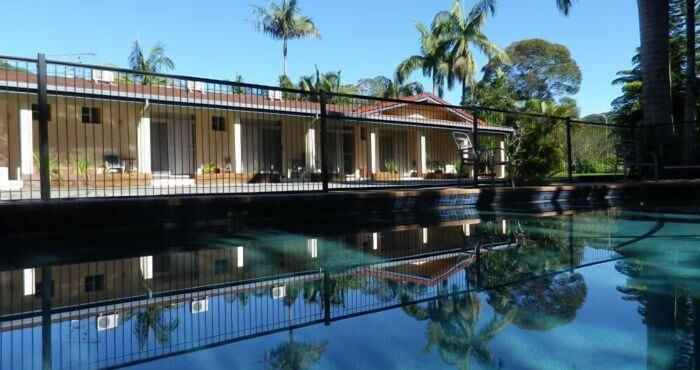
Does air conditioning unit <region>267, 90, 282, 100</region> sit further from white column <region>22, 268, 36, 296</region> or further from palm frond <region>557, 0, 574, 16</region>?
palm frond <region>557, 0, 574, 16</region>

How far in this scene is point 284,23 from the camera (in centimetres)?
2756

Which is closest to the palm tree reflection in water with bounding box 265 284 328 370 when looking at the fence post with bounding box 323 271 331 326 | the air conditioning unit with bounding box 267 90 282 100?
the fence post with bounding box 323 271 331 326

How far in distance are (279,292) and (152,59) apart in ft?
97.8

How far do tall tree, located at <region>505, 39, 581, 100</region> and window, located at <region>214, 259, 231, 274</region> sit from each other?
46.4 metres

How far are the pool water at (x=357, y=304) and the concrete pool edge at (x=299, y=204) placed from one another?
40 centimetres

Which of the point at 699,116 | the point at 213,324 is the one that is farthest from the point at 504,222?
the point at 699,116

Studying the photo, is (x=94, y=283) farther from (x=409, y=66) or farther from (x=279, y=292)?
(x=409, y=66)

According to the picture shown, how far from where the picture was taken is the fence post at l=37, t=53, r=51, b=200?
4266 millimetres

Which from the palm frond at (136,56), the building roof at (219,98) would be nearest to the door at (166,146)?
the building roof at (219,98)

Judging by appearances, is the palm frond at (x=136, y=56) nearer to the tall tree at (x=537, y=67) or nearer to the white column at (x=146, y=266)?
the white column at (x=146, y=266)

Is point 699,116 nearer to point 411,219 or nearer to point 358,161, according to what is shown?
point 358,161

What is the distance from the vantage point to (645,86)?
10.0 metres

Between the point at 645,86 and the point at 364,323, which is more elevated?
the point at 645,86

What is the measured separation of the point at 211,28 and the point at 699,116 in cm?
2636
